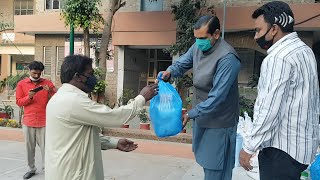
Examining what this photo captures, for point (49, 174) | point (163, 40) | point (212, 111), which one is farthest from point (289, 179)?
point (163, 40)

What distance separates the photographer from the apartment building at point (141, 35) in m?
10.3

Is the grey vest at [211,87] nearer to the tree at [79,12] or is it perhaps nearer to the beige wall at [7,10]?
the tree at [79,12]

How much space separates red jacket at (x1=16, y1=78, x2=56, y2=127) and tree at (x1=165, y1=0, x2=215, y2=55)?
18.1ft

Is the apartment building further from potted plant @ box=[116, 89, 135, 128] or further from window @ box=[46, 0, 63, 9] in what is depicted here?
potted plant @ box=[116, 89, 135, 128]

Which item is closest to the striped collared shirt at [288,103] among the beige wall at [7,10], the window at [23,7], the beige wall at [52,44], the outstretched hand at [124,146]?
the outstretched hand at [124,146]

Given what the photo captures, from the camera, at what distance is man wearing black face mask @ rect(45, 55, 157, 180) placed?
231cm

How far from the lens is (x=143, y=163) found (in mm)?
5887

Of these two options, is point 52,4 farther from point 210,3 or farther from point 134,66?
point 210,3

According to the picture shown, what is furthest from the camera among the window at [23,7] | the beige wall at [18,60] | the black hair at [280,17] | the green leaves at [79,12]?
the beige wall at [18,60]

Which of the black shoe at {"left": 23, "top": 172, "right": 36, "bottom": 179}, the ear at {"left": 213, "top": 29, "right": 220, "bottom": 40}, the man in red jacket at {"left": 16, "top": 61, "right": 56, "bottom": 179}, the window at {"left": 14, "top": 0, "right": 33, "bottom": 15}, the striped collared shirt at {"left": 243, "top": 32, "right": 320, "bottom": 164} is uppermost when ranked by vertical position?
the window at {"left": 14, "top": 0, "right": 33, "bottom": 15}

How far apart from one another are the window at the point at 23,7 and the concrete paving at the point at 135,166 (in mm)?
12878

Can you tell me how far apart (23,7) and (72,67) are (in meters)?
17.5

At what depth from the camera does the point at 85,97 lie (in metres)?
2.37

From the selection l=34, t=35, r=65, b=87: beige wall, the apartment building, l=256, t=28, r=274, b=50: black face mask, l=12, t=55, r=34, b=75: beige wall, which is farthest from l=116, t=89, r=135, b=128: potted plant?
l=256, t=28, r=274, b=50: black face mask
